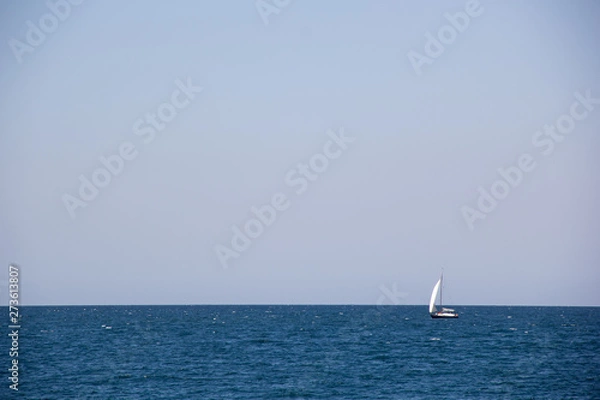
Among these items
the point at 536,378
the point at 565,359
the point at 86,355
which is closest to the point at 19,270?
the point at 86,355

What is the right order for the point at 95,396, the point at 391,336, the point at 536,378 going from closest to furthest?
the point at 95,396, the point at 536,378, the point at 391,336

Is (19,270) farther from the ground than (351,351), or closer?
farther from the ground

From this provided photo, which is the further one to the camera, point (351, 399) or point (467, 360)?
point (467, 360)

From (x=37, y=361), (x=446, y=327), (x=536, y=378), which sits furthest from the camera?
(x=446, y=327)

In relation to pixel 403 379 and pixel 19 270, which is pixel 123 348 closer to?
pixel 403 379

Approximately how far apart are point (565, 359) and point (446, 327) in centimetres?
6846

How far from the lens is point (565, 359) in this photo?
99625 mm

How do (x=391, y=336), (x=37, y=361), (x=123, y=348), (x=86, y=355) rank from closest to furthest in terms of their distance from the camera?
(x=37, y=361), (x=86, y=355), (x=123, y=348), (x=391, y=336)

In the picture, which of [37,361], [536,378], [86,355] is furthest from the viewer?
[86,355]

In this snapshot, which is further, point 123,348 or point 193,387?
point 123,348

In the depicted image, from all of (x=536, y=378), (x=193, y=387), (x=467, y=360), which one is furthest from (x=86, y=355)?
(x=536, y=378)

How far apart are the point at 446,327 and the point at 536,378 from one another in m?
86.5

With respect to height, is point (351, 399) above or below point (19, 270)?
below

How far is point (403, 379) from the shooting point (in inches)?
3231
